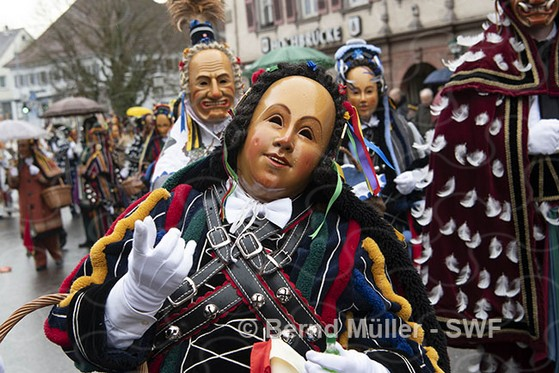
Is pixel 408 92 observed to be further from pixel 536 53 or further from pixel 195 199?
pixel 195 199

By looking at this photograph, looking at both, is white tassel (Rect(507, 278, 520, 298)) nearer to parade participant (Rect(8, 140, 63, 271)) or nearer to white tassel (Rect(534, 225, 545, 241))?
white tassel (Rect(534, 225, 545, 241))

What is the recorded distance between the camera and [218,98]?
429 centimetres

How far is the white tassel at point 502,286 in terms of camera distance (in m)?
3.95

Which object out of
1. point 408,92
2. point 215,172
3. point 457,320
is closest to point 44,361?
point 457,320

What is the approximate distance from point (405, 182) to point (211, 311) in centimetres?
279

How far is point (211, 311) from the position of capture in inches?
81.6

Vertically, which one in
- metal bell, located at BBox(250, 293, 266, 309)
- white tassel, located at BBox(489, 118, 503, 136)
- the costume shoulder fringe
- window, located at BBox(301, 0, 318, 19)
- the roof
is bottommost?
metal bell, located at BBox(250, 293, 266, 309)

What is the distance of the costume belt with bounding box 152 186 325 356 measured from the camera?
2080mm

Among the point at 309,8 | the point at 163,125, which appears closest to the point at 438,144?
the point at 163,125

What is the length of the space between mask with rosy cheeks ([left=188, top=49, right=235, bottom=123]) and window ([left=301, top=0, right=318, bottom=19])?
743 inches

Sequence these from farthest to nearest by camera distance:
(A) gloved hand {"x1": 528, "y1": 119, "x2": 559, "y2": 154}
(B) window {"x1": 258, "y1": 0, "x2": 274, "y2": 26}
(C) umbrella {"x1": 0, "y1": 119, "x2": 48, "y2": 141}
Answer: (B) window {"x1": 258, "y1": 0, "x2": 274, "y2": 26} → (C) umbrella {"x1": 0, "y1": 119, "x2": 48, "y2": 141} → (A) gloved hand {"x1": 528, "y1": 119, "x2": 559, "y2": 154}

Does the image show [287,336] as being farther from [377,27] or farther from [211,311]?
[377,27]

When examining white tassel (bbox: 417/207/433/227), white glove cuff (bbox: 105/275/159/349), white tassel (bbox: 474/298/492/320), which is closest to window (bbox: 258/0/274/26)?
white tassel (bbox: 417/207/433/227)

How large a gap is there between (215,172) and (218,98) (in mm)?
1980
